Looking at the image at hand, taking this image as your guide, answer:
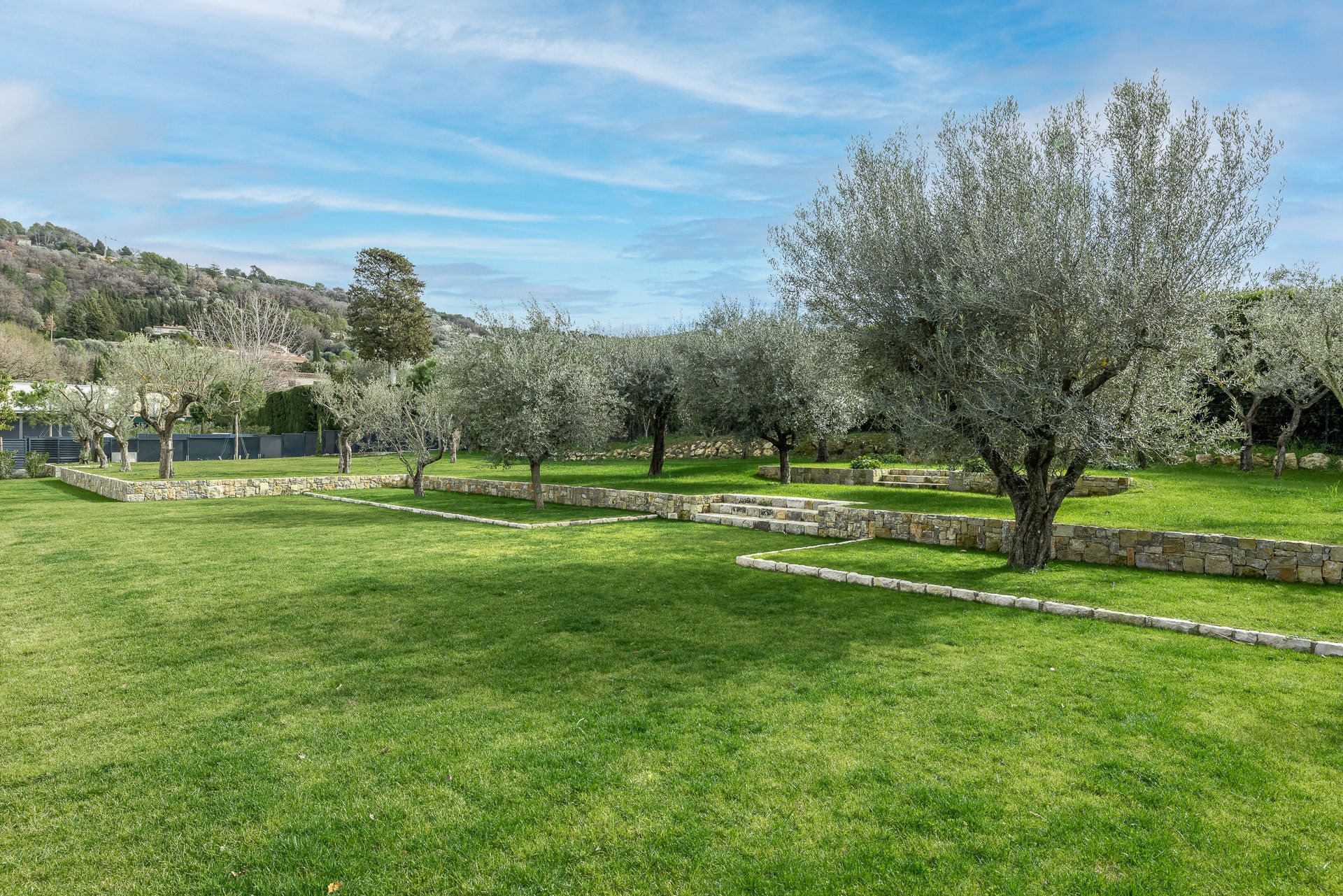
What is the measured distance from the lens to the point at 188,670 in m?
7.02

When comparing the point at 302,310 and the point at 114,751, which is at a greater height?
the point at 302,310

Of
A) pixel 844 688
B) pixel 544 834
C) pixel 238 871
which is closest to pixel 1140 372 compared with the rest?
pixel 844 688

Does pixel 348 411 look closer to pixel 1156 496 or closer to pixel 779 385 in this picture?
pixel 779 385

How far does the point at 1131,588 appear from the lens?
31.9 ft

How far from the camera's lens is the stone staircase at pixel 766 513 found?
15.5m

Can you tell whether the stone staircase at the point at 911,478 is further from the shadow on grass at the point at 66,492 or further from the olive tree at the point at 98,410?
the olive tree at the point at 98,410

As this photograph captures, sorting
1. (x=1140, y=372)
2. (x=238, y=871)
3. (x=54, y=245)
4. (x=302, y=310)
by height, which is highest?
(x=54, y=245)

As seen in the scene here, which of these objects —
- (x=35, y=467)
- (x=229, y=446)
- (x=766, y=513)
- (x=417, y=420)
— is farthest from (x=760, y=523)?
(x=229, y=446)

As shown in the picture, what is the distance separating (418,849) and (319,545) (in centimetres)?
1097

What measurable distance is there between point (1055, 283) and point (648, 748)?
719 cm

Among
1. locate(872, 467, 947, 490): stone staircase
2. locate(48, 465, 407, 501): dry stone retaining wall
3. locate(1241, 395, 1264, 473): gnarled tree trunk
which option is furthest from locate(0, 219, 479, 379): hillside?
locate(1241, 395, 1264, 473): gnarled tree trunk

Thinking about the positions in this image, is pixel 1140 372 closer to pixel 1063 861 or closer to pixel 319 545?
pixel 1063 861

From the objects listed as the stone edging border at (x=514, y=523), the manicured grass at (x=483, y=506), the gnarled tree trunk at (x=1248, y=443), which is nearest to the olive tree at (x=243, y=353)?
the manicured grass at (x=483, y=506)

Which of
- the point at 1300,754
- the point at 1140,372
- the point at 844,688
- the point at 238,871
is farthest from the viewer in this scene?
the point at 1140,372
